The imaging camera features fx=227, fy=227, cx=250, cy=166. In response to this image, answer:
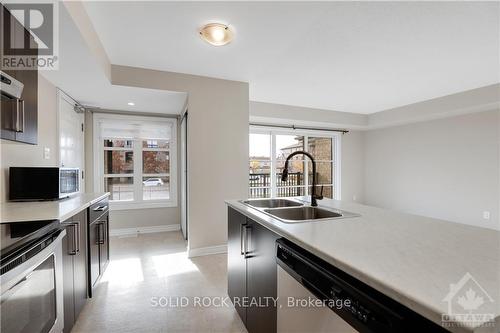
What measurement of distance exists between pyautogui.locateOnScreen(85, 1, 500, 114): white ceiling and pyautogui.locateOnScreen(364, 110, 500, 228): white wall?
1.04 meters

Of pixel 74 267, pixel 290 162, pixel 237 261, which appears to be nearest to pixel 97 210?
pixel 74 267

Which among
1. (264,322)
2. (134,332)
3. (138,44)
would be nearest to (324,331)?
(264,322)

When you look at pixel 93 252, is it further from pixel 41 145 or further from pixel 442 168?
pixel 442 168

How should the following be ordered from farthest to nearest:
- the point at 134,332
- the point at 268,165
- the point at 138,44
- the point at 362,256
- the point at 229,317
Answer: the point at 268,165 < the point at 138,44 < the point at 229,317 < the point at 134,332 < the point at 362,256

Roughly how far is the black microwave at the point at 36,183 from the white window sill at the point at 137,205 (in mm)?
1777

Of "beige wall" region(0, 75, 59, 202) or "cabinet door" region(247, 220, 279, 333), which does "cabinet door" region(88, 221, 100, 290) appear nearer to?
"beige wall" region(0, 75, 59, 202)

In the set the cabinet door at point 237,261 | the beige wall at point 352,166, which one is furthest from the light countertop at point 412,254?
the beige wall at point 352,166

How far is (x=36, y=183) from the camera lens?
2.08m

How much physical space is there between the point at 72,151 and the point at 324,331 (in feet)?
12.4

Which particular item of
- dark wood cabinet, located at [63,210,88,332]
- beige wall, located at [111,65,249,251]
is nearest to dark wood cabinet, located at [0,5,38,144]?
dark wood cabinet, located at [63,210,88,332]

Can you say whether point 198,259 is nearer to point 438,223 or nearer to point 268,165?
point 438,223

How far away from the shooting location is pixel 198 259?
2.94 meters

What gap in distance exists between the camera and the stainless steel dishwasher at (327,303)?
585 mm

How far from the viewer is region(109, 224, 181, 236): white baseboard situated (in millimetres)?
3904
